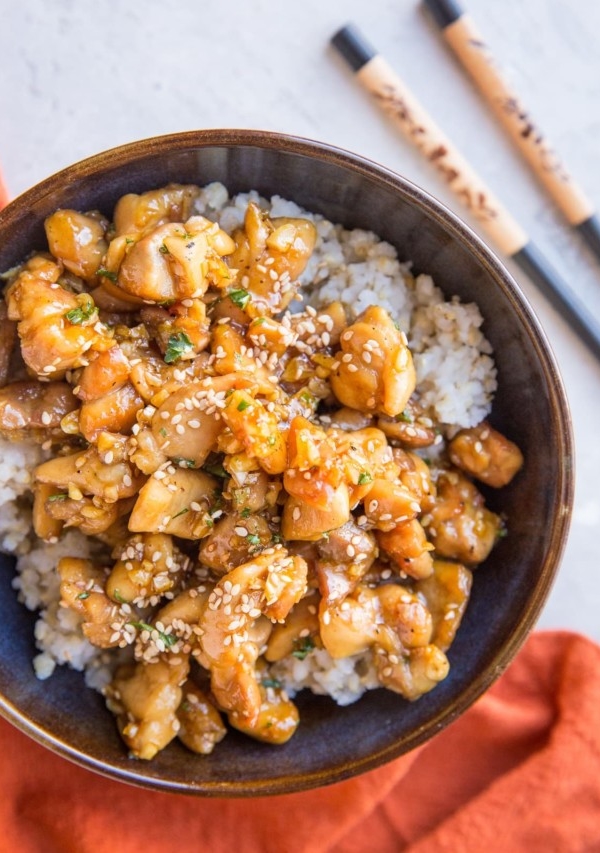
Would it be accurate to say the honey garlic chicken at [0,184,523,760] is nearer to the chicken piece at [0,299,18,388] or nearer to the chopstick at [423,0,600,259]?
the chicken piece at [0,299,18,388]

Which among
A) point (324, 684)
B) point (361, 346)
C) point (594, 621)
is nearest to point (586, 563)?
point (594, 621)

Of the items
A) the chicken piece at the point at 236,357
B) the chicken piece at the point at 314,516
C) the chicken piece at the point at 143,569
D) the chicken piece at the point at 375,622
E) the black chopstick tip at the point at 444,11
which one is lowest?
the chicken piece at the point at 143,569

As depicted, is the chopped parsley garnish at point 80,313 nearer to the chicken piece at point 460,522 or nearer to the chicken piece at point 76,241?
the chicken piece at point 76,241

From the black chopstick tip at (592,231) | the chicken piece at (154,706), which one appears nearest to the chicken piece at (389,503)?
the chicken piece at (154,706)

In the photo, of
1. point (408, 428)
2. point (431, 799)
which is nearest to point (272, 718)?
point (431, 799)

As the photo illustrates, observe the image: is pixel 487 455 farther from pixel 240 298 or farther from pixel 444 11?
pixel 444 11

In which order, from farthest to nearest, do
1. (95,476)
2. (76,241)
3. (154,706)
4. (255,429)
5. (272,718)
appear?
(272,718), (154,706), (76,241), (95,476), (255,429)
